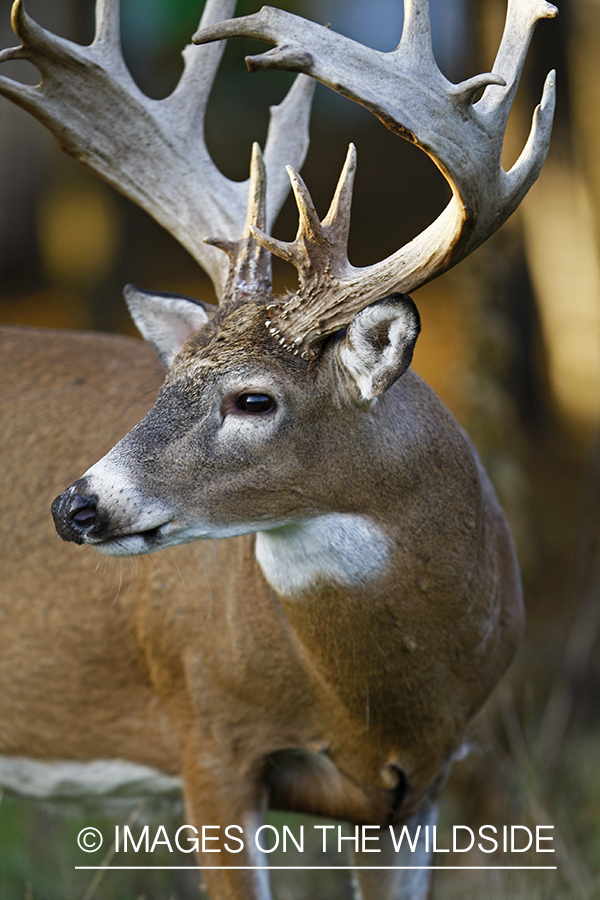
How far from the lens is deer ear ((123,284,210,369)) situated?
3.41m

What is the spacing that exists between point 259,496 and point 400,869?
194 centimetres

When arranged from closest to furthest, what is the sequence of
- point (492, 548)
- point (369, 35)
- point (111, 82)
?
point (492, 548) → point (111, 82) → point (369, 35)

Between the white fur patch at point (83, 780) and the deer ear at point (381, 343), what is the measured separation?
178cm

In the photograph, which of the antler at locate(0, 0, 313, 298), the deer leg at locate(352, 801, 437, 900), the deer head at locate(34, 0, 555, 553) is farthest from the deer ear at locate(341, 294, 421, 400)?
the deer leg at locate(352, 801, 437, 900)

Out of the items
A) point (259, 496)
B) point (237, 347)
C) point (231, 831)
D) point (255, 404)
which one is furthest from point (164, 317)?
point (231, 831)

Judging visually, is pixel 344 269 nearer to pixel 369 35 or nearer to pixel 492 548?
pixel 492 548

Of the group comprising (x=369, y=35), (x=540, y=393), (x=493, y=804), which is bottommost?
(x=493, y=804)

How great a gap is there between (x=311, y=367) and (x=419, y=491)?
50 centimetres

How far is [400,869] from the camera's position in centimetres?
396

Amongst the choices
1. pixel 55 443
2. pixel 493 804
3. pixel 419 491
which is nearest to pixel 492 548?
pixel 419 491


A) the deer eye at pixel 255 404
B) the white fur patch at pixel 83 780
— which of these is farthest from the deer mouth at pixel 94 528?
the white fur patch at pixel 83 780

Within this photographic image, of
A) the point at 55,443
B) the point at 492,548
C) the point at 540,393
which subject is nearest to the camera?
the point at 492,548

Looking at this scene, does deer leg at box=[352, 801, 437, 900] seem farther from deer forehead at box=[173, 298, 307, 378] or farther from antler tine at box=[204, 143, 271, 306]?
antler tine at box=[204, 143, 271, 306]

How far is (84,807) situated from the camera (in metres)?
4.08
